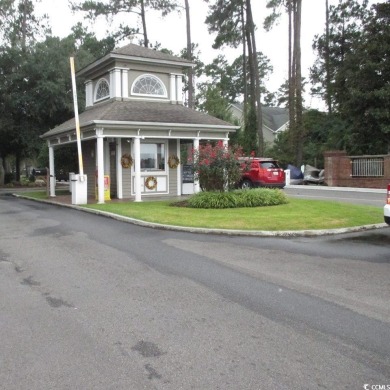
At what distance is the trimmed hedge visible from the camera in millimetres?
14836

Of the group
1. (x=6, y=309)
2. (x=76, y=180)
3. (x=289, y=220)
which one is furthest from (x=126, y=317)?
(x=76, y=180)

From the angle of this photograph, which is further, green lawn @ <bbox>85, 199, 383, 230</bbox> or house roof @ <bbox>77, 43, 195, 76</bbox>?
house roof @ <bbox>77, 43, 195, 76</bbox>

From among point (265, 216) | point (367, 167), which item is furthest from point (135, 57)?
point (367, 167)

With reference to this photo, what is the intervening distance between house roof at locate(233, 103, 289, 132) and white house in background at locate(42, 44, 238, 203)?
111 feet

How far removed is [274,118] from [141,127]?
41120 millimetres

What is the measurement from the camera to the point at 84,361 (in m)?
3.83

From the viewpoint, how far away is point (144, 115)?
18.7 metres

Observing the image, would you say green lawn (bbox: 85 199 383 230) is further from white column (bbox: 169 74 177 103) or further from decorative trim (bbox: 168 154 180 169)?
white column (bbox: 169 74 177 103)

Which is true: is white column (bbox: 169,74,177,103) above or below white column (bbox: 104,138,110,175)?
above

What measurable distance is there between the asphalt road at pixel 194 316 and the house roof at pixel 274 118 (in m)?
46.8

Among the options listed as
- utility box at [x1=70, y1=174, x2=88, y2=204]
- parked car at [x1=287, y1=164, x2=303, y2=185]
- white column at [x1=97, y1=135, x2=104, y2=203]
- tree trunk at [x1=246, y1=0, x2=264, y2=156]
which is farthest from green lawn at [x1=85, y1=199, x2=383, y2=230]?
tree trunk at [x1=246, y1=0, x2=264, y2=156]

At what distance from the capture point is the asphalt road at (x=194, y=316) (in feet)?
11.8

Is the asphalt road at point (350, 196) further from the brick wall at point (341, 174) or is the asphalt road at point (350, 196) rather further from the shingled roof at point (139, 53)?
the shingled roof at point (139, 53)

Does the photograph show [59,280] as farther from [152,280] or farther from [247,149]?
[247,149]
